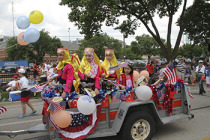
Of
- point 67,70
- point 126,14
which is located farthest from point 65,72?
point 126,14

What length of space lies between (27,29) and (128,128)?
388cm

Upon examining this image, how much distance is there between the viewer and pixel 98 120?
3689mm

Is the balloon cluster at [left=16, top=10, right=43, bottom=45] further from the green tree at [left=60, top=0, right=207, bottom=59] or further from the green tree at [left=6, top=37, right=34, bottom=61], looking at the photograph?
the green tree at [left=6, top=37, right=34, bottom=61]

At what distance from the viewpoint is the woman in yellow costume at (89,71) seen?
4.02 meters

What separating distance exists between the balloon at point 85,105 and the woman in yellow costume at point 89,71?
1.80 feet

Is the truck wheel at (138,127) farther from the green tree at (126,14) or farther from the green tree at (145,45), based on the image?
the green tree at (145,45)

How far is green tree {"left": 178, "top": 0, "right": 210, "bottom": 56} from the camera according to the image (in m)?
14.8

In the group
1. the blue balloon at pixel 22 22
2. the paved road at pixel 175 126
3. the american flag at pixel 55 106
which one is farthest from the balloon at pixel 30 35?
the paved road at pixel 175 126

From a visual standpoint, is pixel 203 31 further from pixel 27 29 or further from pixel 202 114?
pixel 27 29

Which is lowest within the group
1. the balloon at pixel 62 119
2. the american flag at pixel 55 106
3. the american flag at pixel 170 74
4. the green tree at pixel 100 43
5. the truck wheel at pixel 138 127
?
the truck wheel at pixel 138 127

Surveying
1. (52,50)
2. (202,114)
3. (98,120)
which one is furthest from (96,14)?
(52,50)

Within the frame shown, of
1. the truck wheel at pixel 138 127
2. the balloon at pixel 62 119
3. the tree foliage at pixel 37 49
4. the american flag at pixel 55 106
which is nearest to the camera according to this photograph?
the balloon at pixel 62 119

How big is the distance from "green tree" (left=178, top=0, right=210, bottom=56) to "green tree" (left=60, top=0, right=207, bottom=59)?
0.75ft

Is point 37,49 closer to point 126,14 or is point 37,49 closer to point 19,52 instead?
point 19,52
